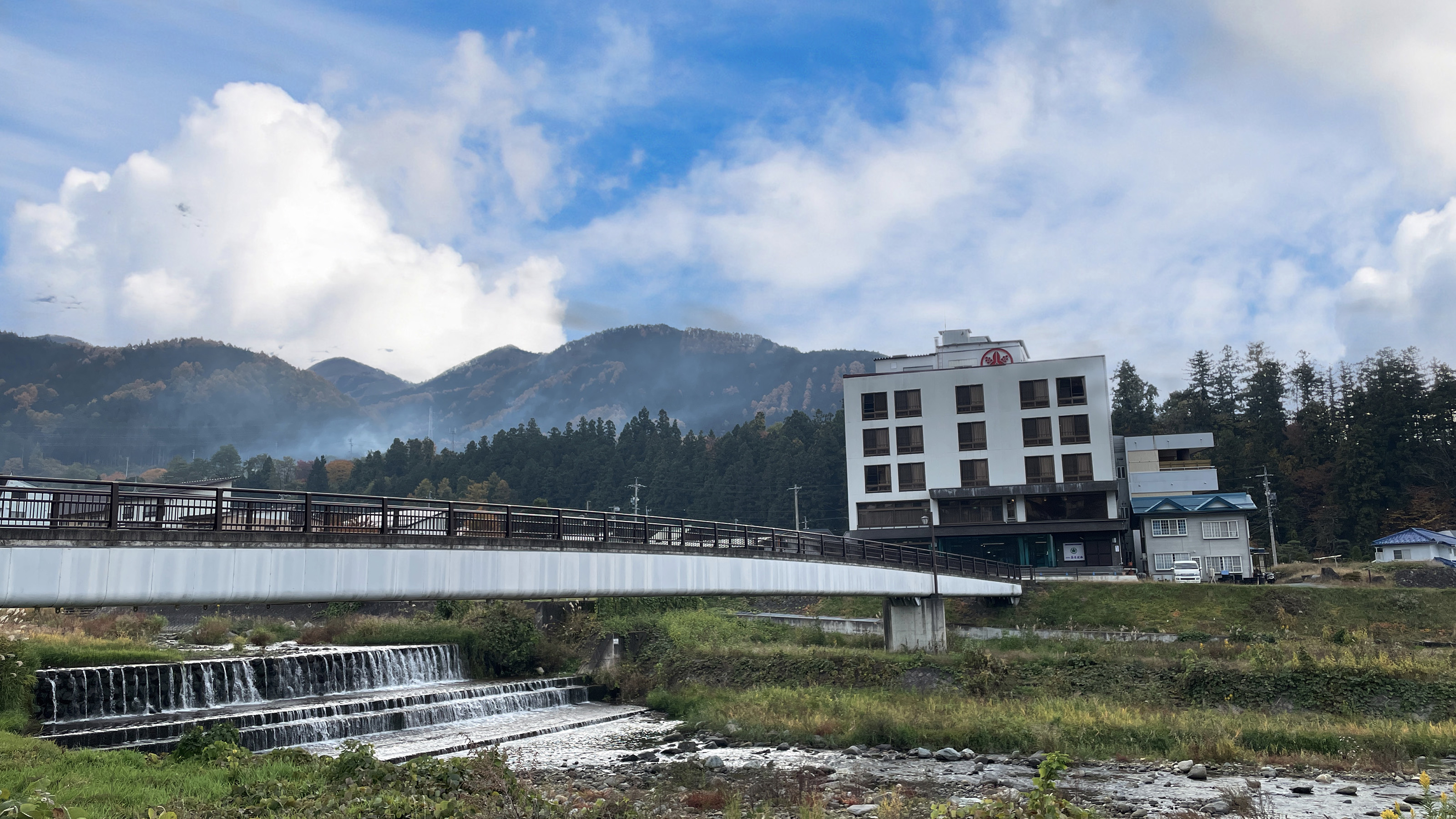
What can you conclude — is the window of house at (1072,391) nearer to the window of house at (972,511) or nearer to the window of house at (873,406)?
the window of house at (972,511)

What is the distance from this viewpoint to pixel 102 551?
15.4 meters

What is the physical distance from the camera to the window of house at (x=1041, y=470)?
61.2 meters

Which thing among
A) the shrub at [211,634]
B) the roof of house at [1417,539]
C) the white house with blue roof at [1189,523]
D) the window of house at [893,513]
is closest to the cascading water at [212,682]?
the shrub at [211,634]

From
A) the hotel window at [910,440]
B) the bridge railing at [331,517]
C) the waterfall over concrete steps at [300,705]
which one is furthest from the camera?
the hotel window at [910,440]

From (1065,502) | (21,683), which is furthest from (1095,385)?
(21,683)

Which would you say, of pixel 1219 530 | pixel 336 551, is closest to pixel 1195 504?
pixel 1219 530

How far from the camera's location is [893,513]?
64.0 meters

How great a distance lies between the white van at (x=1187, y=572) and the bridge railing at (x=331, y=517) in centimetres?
2851

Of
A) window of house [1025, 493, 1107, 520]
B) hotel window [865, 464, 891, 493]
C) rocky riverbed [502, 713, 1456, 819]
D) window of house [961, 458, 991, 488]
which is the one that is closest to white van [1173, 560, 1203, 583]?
window of house [1025, 493, 1107, 520]

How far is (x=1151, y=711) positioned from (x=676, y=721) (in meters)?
15.2

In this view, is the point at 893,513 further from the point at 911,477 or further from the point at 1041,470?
the point at 1041,470

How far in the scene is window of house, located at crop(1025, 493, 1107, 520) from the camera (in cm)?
6097

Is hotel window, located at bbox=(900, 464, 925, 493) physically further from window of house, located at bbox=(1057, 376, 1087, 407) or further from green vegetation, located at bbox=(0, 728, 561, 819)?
green vegetation, located at bbox=(0, 728, 561, 819)

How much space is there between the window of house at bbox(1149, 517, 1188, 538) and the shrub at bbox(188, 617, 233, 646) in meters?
58.9
